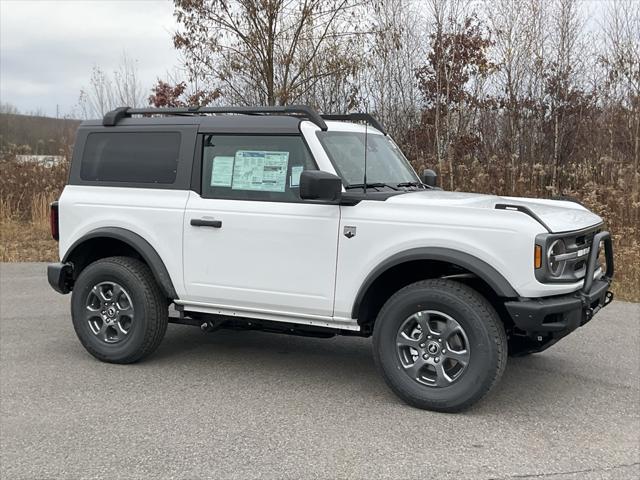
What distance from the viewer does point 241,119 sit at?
5.19m

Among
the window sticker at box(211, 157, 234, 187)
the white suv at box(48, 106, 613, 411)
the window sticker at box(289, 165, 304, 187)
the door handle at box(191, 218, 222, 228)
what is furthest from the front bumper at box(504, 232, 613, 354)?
the window sticker at box(211, 157, 234, 187)

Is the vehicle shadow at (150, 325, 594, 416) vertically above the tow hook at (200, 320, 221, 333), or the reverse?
the tow hook at (200, 320, 221, 333)

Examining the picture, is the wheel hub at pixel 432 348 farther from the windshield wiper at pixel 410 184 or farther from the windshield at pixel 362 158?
the windshield wiper at pixel 410 184

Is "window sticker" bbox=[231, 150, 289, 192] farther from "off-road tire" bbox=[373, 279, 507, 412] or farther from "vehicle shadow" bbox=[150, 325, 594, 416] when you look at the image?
"vehicle shadow" bbox=[150, 325, 594, 416]

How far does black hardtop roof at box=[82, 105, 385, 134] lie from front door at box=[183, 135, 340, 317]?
8 centimetres

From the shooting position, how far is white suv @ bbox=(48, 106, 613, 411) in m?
4.25

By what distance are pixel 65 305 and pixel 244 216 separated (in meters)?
3.93

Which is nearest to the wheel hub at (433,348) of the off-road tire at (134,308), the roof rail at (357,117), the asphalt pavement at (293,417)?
the asphalt pavement at (293,417)

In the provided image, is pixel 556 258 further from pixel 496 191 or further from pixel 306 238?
pixel 496 191

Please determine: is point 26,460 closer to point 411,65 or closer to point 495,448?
point 495,448

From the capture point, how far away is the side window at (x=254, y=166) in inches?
193

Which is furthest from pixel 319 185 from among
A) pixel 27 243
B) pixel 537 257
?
pixel 27 243

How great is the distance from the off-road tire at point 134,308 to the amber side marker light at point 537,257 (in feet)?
9.52

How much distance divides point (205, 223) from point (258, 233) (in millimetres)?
449
